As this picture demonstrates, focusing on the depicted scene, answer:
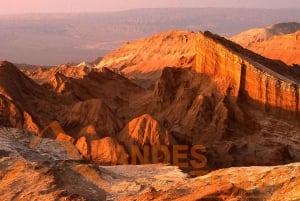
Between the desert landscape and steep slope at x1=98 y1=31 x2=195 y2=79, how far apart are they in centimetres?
2635

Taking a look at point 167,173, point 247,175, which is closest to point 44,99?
point 167,173

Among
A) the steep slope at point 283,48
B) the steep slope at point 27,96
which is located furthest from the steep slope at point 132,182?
the steep slope at point 283,48

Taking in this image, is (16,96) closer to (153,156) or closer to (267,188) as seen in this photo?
(153,156)

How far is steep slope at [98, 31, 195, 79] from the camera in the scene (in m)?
61.1

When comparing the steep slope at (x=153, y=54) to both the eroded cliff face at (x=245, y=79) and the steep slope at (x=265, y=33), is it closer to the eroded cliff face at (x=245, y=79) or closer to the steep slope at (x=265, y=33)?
the steep slope at (x=265, y=33)

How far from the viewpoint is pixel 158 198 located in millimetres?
11438

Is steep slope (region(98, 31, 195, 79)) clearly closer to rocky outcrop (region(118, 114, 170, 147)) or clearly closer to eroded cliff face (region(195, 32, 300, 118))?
eroded cliff face (region(195, 32, 300, 118))

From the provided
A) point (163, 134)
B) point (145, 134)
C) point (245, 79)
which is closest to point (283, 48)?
point (245, 79)

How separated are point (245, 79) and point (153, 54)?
41.4m

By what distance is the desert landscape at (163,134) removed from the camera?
1223 cm

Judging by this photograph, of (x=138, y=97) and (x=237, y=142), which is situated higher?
(x=138, y=97)

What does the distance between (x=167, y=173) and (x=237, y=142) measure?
9528 mm

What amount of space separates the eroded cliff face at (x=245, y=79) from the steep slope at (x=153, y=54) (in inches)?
1211

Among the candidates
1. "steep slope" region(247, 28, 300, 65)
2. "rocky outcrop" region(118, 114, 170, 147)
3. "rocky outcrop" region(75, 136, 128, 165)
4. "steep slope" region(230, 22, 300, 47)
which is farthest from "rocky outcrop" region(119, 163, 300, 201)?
"steep slope" region(230, 22, 300, 47)
